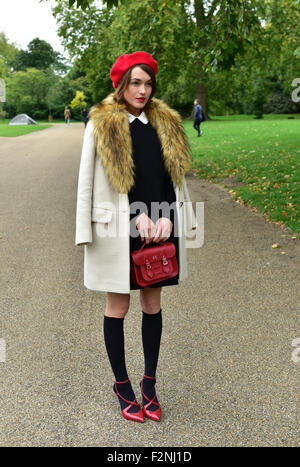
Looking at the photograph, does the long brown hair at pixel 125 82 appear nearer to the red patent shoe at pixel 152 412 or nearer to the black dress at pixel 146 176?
the black dress at pixel 146 176

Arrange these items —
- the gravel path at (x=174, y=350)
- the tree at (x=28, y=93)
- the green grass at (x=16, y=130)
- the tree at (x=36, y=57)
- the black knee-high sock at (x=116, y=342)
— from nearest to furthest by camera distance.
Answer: the gravel path at (x=174, y=350)
the black knee-high sock at (x=116, y=342)
the green grass at (x=16, y=130)
the tree at (x=28, y=93)
the tree at (x=36, y=57)

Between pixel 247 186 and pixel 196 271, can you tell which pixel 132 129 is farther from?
pixel 247 186

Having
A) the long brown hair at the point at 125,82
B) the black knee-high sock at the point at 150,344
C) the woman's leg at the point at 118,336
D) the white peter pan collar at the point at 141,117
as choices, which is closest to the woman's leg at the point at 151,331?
the black knee-high sock at the point at 150,344

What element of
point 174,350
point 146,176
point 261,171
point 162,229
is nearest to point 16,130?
point 261,171

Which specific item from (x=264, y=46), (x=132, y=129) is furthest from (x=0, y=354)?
(x=264, y=46)

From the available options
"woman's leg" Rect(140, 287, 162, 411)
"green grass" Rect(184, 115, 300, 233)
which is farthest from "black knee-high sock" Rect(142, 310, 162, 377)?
"green grass" Rect(184, 115, 300, 233)

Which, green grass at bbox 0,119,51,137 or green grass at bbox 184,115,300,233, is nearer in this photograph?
green grass at bbox 184,115,300,233

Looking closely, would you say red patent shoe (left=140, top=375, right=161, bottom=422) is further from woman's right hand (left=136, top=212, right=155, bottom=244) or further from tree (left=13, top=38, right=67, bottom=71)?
tree (left=13, top=38, right=67, bottom=71)

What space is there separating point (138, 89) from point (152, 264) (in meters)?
0.97

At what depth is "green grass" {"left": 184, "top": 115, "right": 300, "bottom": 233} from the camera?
835cm

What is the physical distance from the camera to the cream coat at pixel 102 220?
2.64m

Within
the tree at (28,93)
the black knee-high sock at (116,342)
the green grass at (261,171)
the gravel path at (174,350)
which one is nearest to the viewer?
→ the gravel path at (174,350)

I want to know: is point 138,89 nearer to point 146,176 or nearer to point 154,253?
point 146,176

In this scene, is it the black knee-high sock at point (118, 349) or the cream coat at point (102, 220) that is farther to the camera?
the black knee-high sock at point (118, 349)
